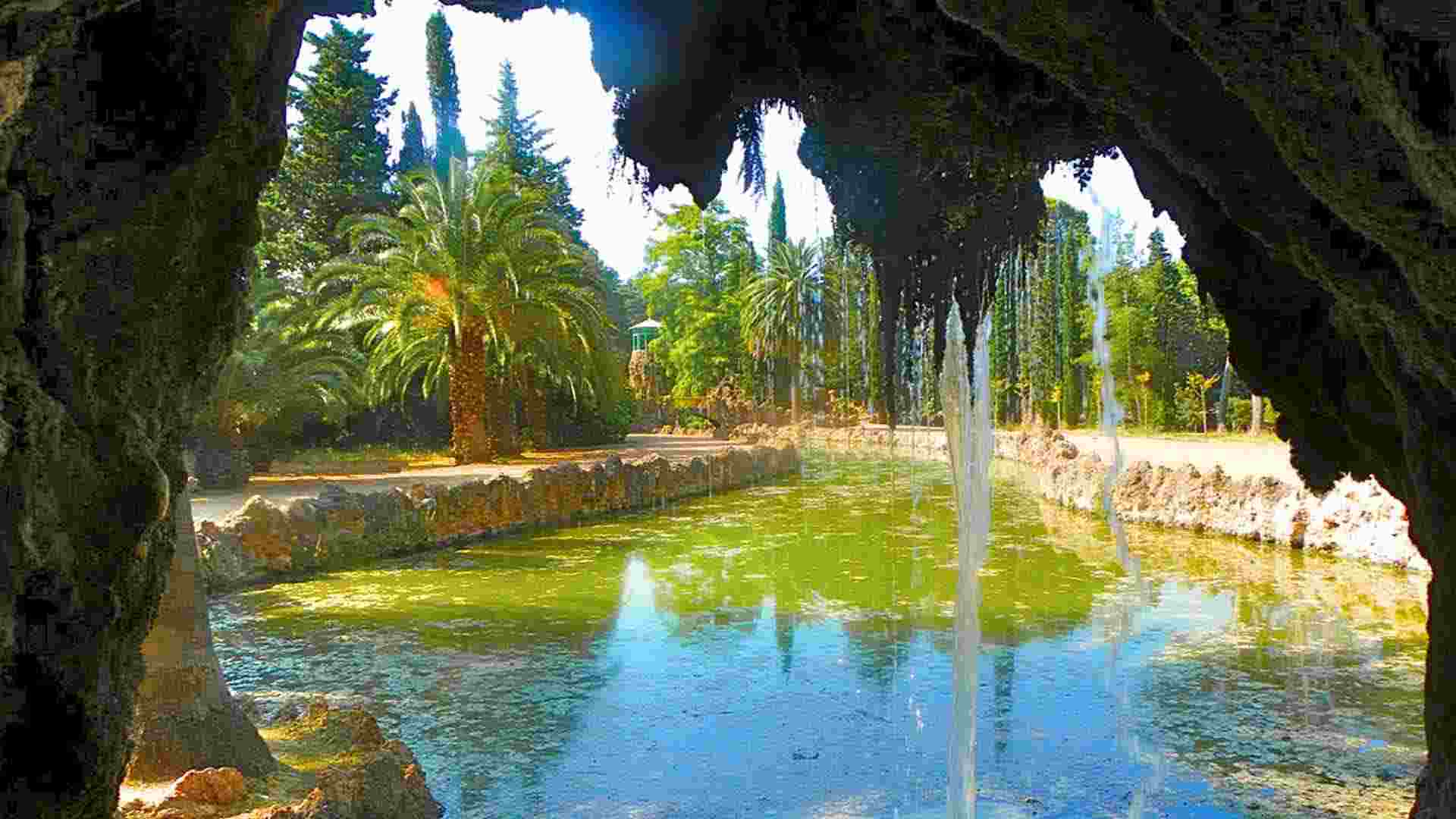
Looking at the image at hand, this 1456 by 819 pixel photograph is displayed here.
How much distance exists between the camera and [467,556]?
13508mm

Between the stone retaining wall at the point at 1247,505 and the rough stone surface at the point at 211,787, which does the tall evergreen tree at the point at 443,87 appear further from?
the rough stone surface at the point at 211,787

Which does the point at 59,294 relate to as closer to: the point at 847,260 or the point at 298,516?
the point at 298,516

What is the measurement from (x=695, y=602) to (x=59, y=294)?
827 centimetres

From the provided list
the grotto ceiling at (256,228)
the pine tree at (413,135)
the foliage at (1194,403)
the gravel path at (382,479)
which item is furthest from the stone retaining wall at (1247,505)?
the pine tree at (413,135)

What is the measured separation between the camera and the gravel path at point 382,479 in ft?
51.5

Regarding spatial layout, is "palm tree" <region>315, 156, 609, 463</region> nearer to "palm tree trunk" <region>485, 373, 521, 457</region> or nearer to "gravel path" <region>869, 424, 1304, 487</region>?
"palm tree trunk" <region>485, 373, 521, 457</region>

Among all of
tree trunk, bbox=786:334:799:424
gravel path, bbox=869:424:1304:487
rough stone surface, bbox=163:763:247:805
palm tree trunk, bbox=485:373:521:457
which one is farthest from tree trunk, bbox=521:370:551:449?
rough stone surface, bbox=163:763:247:805

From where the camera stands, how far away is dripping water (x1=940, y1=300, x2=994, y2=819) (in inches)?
226

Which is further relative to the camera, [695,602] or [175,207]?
[695,602]

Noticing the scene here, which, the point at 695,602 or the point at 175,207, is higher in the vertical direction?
the point at 175,207

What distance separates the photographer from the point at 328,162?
3066 centimetres

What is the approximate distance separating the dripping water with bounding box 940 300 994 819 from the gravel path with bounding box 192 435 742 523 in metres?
7.67

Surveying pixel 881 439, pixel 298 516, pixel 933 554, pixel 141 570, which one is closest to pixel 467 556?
pixel 298 516

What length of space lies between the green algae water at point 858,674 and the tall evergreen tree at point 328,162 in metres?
19.7
